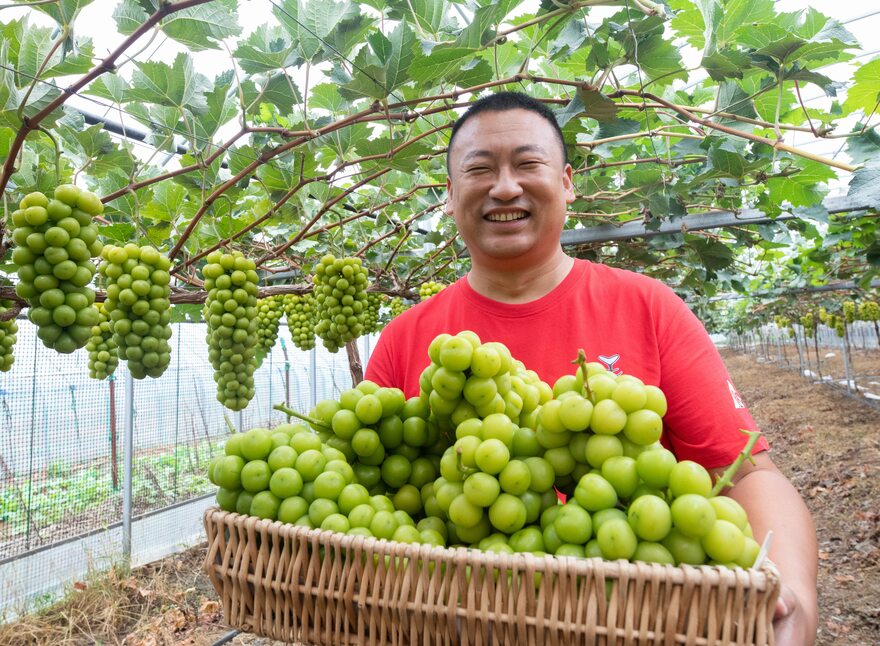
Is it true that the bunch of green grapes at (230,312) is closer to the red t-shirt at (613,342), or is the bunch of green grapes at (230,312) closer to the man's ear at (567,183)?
the red t-shirt at (613,342)

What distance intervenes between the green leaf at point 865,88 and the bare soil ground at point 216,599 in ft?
10.5

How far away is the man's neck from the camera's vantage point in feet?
5.67

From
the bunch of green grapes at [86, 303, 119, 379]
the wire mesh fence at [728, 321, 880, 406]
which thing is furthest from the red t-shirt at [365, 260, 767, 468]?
the wire mesh fence at [728, 321, 880, 406]

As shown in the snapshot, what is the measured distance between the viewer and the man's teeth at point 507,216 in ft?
5.08

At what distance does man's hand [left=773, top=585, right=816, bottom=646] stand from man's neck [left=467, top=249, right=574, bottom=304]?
108 centimetres

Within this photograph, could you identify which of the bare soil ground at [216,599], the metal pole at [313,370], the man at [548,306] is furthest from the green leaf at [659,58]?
the metal pole at [313,370]

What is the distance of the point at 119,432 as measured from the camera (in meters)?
5.46

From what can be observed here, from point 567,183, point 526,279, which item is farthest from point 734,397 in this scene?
point 567,183

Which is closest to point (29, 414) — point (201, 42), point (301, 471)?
point (201, 42)

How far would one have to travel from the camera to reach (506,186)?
1.51 metres

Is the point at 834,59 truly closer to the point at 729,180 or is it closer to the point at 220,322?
the point at 729,180

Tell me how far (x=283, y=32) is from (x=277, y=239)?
247cm

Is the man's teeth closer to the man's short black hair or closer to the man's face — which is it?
the man's face

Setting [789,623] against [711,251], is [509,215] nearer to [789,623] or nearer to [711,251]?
[789,623]
